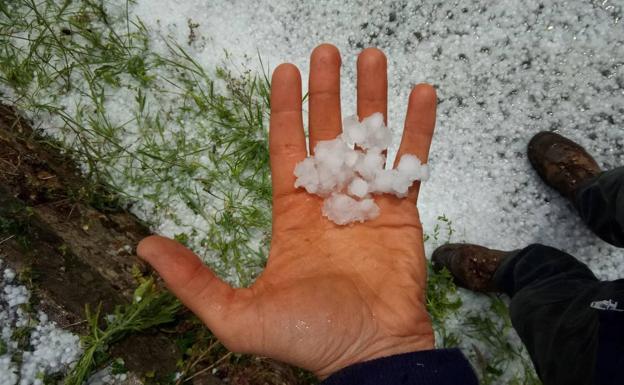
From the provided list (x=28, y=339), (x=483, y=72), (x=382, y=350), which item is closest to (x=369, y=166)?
(x=382, y=350)

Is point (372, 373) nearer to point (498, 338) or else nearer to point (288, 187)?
point (288, 187)

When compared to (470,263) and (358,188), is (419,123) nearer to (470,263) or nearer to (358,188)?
(358,188)

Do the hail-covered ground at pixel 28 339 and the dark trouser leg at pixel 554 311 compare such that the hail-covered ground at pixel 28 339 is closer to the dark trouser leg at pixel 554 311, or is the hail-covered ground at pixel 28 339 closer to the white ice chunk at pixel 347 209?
the white ice chunk at pixel 347 209

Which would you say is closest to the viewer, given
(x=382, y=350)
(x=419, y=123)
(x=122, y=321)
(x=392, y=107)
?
(x=382, y=350)

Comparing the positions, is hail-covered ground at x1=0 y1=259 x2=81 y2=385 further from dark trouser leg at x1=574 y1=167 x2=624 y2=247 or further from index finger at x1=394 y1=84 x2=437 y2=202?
dark trouser leg at x1=574 y1=167 x2=624 y2=247

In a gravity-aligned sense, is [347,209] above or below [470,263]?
above

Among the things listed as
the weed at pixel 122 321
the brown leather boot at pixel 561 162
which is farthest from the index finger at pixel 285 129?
the brown leather boot at pixel 561 162
